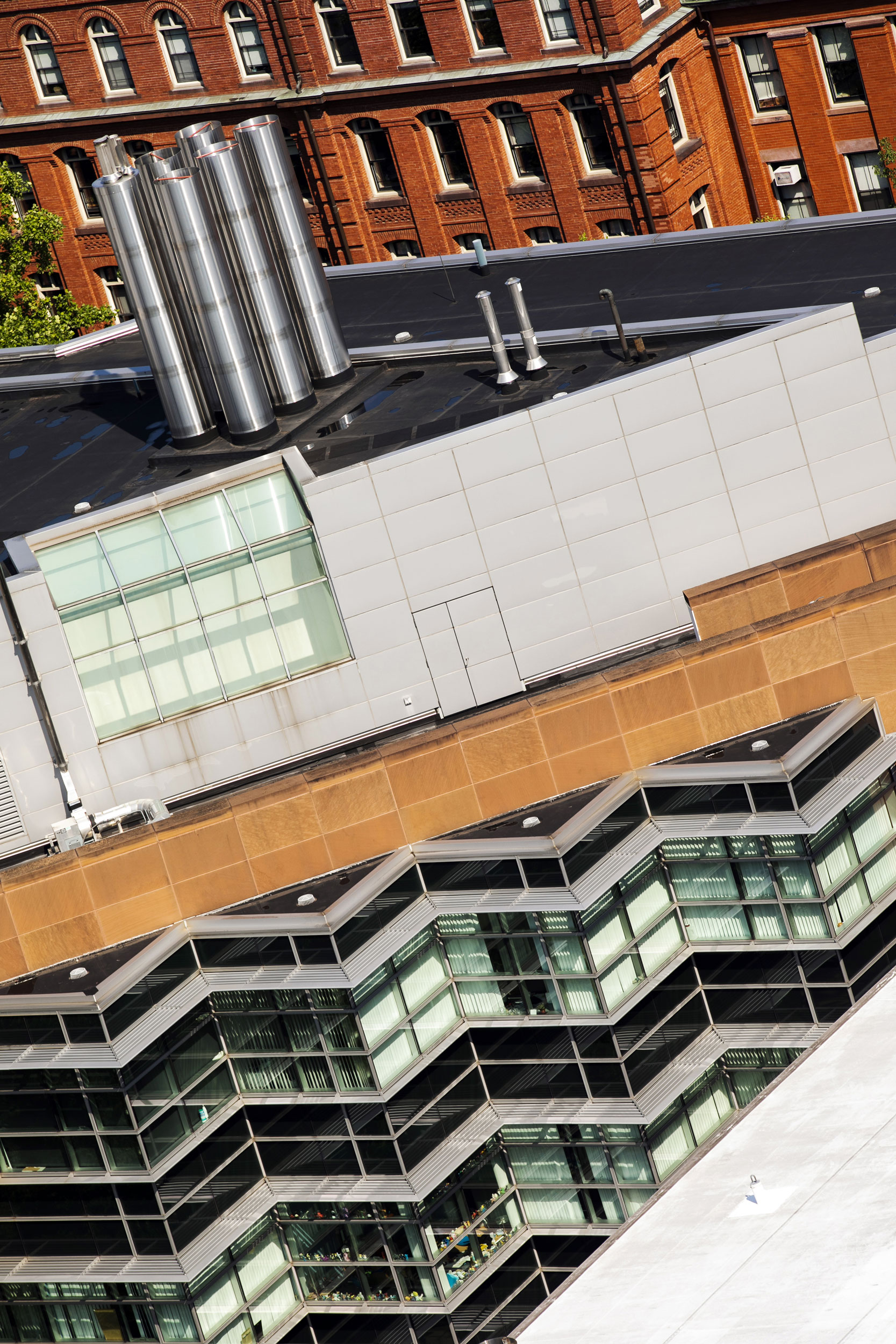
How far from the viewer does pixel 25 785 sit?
135ft

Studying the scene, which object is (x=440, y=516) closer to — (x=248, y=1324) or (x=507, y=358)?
(x=507, y=358)

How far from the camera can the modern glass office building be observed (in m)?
39.1

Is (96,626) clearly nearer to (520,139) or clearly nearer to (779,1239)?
(779,1239)

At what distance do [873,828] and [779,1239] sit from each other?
382 inches

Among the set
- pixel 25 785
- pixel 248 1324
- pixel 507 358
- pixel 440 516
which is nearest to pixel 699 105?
pixel 507 358

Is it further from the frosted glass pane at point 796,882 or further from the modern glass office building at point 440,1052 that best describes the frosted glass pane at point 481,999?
the frosted glass pane at point 796,882

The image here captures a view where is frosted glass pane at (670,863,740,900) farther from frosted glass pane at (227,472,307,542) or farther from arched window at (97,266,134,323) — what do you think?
arched window at (97,266,134,323)

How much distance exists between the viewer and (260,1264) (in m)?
41.9

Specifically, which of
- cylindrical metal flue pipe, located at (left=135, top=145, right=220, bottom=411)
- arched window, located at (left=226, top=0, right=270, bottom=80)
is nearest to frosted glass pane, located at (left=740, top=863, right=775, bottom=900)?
cylindrical metal flue pipe, located at (left=135, top=145, right=220, bottom=411)

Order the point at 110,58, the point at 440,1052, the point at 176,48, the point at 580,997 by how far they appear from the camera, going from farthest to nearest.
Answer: the point at 110,58 < the point at 176,48 < the point at 440,1052 < the point at 580,997

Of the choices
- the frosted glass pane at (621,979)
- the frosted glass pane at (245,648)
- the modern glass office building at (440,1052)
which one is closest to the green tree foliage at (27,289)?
the frosted glass pane at (245,648)

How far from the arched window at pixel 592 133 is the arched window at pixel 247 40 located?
1328 centimetres

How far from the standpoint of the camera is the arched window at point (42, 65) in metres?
79.2

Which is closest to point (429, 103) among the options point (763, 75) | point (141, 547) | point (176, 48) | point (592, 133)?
point (592, 133)
